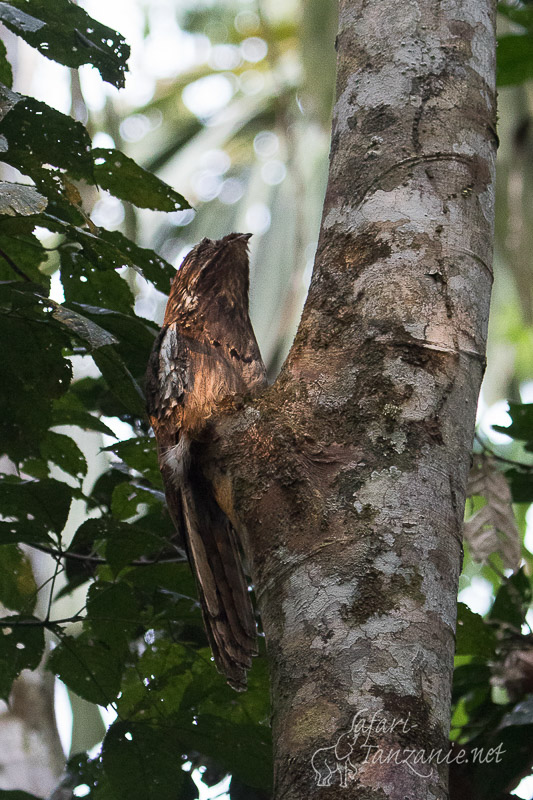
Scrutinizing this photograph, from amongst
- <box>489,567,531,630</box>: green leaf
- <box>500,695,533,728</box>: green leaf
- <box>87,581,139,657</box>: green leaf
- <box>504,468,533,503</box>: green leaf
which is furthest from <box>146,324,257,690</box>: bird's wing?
Answer: <box>504,468,533,503</box>: green leaf

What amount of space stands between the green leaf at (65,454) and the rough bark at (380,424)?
0.72 meters

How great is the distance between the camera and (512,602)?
240cm

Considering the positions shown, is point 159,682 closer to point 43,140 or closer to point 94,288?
point 94,288

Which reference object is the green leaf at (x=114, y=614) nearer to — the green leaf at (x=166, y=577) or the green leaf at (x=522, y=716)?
the green leaf at (x=166, y=577)

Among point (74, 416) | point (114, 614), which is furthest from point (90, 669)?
point (74, 416)

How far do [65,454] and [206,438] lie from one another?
0.69 m

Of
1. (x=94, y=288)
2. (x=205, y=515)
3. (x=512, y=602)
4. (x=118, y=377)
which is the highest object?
(x=94, y=288)

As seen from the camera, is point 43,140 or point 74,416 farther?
point 74,416

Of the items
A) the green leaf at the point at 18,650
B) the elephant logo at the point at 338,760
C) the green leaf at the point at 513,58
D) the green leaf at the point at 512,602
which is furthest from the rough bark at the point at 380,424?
the green leaf at the point at 513,58

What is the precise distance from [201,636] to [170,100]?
11.0 m

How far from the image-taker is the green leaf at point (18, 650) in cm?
187

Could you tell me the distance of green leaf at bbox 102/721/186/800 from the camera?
1.76 meters

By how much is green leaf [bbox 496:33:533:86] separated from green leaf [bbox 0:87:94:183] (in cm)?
188

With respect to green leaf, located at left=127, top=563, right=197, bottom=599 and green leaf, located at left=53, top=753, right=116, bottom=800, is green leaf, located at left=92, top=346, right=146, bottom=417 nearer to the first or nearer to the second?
green leaf, located at left=127, top=563, right=197, bottom=599
